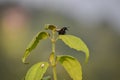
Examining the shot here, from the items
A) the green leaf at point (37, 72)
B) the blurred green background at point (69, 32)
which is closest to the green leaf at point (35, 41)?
the green leaf at point (37, 72)

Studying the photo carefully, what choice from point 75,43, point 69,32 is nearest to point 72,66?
point 75,43

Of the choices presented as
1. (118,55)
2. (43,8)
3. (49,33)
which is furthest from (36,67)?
(43,8)

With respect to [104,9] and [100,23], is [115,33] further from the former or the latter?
[104,9]

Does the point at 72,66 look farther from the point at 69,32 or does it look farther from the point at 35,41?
the point at 69,32

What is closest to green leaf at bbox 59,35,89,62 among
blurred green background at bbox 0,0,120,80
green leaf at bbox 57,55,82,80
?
green leaf at bbox 57,55,82,80

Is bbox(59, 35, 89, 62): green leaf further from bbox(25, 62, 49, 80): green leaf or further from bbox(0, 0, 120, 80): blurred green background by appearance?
bbox(0, 0, 120, 80): blurred green background
